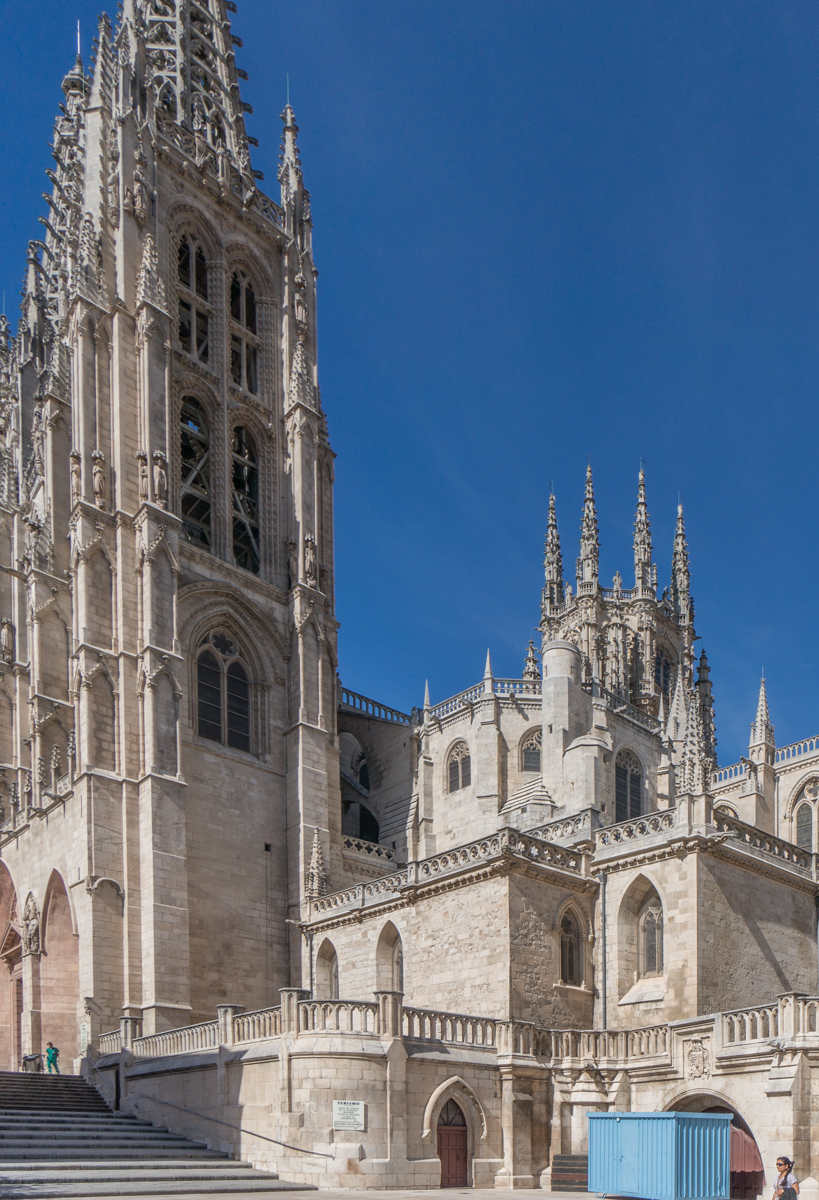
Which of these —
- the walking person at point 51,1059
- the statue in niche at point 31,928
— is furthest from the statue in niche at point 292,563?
the walking person at point 51,1059

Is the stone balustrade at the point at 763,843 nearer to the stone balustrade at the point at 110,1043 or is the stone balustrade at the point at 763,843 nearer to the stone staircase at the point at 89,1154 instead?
the stone staircase at the point at 89,1154

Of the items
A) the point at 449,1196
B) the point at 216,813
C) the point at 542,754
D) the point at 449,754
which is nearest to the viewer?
the point at 449,1196

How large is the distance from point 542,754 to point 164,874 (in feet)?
47.6

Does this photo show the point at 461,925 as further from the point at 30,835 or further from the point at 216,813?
the point at 30,835

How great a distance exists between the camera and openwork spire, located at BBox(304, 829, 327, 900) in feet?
105

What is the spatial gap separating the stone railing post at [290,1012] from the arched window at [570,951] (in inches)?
274

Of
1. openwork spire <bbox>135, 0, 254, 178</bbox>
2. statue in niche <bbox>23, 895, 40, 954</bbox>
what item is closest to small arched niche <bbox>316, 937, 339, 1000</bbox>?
statue in niche <bbox>23, 895, 40, 954</bbox>

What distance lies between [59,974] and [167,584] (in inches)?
445

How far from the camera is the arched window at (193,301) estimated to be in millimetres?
37750

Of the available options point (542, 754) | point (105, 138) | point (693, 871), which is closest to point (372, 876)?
point (542, 754)

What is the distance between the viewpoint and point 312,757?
34.4 metres

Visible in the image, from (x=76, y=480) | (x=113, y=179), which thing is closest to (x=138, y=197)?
(x=113, y=179)

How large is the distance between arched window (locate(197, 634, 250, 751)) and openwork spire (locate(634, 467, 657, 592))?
3367cm

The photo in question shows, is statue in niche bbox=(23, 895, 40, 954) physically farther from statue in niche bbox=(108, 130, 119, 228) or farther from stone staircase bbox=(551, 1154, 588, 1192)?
statue in niche bbox=(108, 130, 119, 228)
